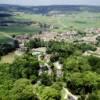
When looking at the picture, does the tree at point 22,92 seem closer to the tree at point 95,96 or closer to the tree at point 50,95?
the tree at point 50,95

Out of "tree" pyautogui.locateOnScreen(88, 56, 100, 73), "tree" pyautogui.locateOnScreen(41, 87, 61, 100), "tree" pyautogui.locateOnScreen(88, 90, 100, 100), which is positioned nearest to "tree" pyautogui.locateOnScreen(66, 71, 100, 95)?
"tree" pyautogui.locateOnScreen(88, 90, 100, 100)

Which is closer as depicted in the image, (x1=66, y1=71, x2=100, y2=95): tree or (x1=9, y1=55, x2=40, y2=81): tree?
(x1=66, y1=71, x2=100, y2=95): tree

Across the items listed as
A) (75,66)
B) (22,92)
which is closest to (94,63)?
(75,66)

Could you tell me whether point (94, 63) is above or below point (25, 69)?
below

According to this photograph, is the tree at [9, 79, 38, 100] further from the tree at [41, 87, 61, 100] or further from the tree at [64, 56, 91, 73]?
the tree at [64, 56, 91, 73]

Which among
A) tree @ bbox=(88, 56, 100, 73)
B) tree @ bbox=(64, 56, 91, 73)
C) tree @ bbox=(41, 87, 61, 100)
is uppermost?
tree @ bbox=(41, 87, 61, 100)

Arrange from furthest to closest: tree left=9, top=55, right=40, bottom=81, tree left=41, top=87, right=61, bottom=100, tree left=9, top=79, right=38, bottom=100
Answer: tree left=9, top=55, right=40, bottom=81 < tree left=41, top=87, right=61, bottom=100 < tree left=9, top=79, right=38, bottom=100

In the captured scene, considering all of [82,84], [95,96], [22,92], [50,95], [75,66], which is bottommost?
[75,66]

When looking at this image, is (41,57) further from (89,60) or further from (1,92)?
(1,92)

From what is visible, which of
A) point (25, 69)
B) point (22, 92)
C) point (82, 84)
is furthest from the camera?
point (25, 69)

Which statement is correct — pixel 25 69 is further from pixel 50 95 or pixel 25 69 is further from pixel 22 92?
pixel 50 95

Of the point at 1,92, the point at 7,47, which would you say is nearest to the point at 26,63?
the point at 1,92

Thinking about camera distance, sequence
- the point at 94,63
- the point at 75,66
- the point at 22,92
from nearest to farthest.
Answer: the point at 22,92, the point at 75,66, the point at 94,63
